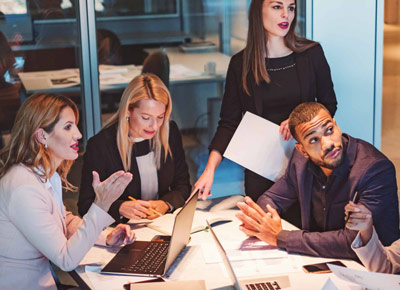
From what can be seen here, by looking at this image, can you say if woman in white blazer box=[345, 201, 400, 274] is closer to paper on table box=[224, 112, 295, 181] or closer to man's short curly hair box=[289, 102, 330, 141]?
man's short curly hair box=[289, 102, 330, 141]

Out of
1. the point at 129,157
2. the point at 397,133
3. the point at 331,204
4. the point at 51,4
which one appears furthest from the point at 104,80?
the point at 331,204

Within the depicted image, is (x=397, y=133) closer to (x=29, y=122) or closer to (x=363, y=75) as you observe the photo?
(x=363, y=75)

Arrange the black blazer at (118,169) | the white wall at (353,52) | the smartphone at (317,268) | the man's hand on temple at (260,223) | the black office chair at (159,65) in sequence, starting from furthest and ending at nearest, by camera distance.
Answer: the black office chair at (159,65) < the white wall at (353,52) < the black blazer at (118,169) < the man's hand on temple at (260,223) < the smartphone at (317,268)

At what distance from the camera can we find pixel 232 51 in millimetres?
5438

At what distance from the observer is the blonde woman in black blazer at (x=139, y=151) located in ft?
10.2

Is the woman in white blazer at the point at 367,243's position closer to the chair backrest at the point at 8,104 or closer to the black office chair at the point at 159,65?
the black office chair at the point at 159,65

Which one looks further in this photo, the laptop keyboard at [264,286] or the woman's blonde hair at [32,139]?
the woman's blonde hair at [32,139]

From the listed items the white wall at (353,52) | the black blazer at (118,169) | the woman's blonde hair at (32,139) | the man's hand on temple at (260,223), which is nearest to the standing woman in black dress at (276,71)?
the black blazer at (118,169)

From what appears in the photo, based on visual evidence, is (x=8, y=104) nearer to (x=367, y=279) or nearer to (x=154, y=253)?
(x=154, y=253)

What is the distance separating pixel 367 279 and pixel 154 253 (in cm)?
93

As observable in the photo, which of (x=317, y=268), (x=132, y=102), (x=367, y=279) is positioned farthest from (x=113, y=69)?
(x=367, y=279)

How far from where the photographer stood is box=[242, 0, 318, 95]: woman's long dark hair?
10.7ft

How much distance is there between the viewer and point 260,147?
10.7 ft

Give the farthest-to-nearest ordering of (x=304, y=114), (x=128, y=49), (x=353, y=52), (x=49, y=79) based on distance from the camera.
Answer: (x=128, y=49) → (x=49, y=79) → (x=353, y=52) → (x=304, y=114)
